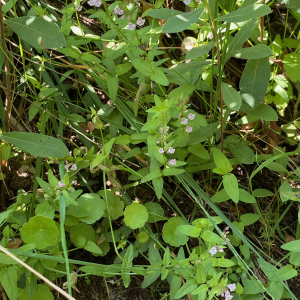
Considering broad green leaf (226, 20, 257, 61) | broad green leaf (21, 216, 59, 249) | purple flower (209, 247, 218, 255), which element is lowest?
purple flower (209, 247, 218, 255)

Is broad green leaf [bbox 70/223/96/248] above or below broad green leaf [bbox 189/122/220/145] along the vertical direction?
below

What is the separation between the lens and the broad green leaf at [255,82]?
1147 mm

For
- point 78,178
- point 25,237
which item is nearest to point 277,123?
point 78,178

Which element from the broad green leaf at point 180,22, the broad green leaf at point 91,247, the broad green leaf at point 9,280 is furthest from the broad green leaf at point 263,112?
the broad green leaf at point 9,280

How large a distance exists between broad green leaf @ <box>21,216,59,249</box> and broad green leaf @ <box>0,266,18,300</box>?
0.32ft

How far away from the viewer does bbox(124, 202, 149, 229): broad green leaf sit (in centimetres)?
118

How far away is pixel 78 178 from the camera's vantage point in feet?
5.01

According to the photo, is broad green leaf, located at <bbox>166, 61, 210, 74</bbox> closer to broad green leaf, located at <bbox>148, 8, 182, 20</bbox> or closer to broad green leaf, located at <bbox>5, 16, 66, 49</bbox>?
broad green leaf, located at <bbox>148, 8, 182, 20</bbox>

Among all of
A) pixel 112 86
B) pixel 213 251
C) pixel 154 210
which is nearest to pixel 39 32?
pixel 112 86

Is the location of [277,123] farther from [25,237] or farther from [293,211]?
[25,237]

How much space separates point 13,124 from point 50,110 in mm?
266

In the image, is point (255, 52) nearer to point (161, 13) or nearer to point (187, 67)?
point (187, 67)

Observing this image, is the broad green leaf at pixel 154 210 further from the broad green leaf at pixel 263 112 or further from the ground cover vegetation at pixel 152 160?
the broad green leaf at pixel 263 112

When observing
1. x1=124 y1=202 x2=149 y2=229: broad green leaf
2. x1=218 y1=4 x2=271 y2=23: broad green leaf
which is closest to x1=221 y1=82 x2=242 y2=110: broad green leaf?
x1=218 y1=4 x2=271 y2=23: broad green leaf
